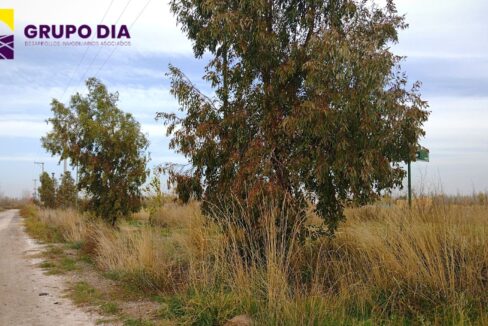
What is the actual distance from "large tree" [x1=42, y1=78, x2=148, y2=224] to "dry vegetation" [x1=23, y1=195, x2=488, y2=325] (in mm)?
7081

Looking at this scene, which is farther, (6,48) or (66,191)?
(66,191)

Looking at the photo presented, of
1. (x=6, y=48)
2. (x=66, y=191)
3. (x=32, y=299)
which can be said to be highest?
(x=6, y=48)

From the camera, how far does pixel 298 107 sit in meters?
6.66

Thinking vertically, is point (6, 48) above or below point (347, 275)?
above

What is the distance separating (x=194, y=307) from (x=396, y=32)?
508 centimetres

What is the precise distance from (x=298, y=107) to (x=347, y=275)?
250cm

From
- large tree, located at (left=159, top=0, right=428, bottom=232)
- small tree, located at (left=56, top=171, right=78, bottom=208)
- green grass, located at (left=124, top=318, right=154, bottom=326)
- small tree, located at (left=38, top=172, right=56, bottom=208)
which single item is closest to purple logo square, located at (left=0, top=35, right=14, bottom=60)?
large tree, located at (left=159, top=0, right=428, bottom=232)

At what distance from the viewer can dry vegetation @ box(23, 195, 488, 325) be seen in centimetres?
525

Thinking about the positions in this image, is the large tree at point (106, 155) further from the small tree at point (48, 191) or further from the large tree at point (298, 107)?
the small tree at point (48, 191)

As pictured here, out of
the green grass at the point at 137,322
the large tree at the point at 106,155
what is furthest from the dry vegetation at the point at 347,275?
the large tree at the point at 106,155

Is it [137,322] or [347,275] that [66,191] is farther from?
[347,275]

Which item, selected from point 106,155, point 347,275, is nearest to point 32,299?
point 347,275

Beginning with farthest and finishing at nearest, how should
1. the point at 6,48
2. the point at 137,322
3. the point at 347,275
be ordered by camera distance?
1. the point at 6,48
2. the point at 347,275
3. the point at 137,322

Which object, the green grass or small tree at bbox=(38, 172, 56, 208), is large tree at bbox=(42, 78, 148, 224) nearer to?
the green grass
